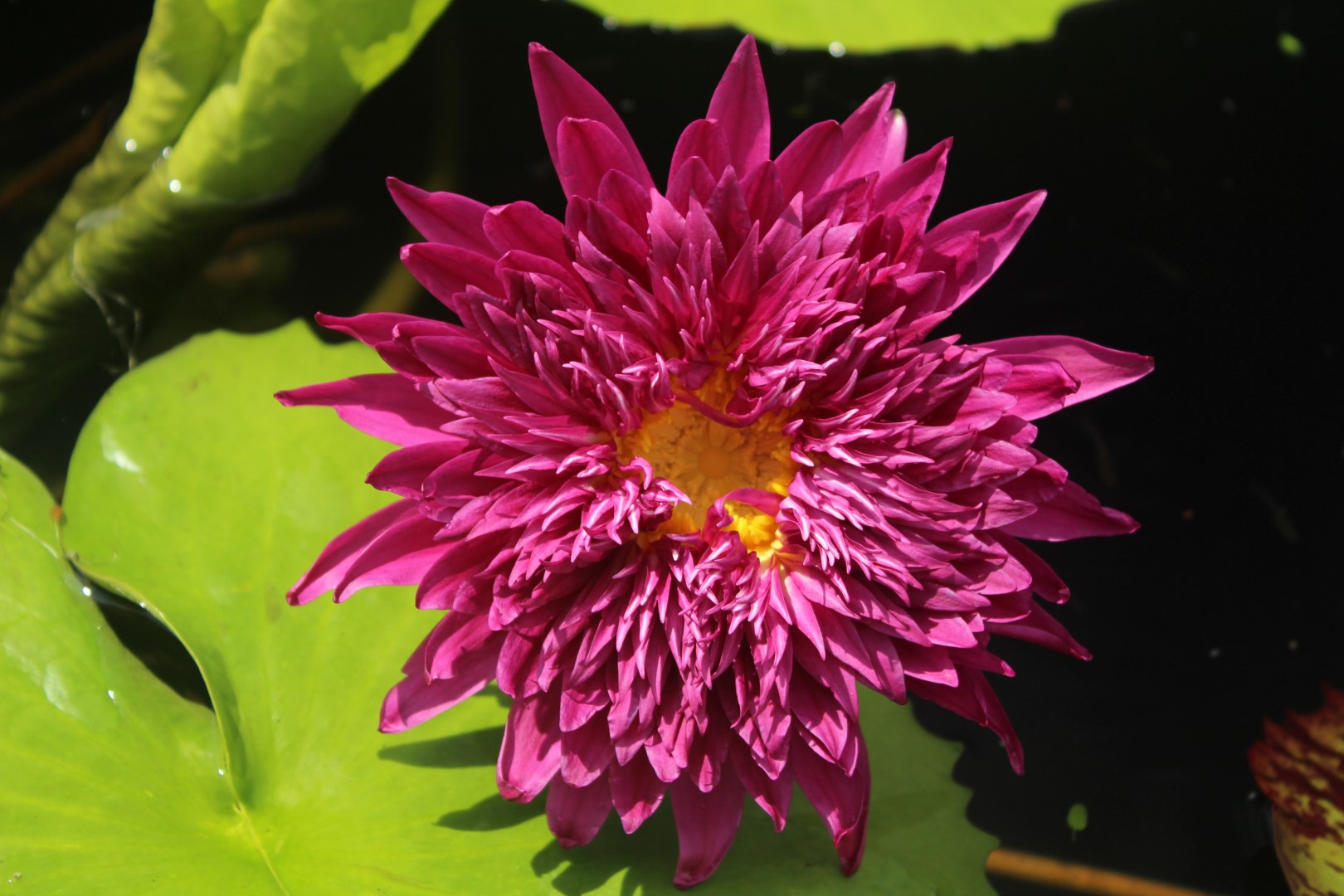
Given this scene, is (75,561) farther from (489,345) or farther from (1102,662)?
(1102,662)

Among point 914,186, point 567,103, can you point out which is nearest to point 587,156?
point 567,103

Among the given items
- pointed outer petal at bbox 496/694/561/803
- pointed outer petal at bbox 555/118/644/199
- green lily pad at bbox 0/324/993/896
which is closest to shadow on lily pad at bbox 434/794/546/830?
green lily pad at bbox 0/324/993/896

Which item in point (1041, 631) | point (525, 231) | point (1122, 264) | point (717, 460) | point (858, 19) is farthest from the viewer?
point (1122, 264)

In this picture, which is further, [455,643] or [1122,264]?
[1122,264]

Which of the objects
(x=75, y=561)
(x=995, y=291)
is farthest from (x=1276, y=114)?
(x=75, y=561)

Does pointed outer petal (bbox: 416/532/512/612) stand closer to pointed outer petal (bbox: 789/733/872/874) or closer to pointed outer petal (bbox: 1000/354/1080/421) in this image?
pointed outer petal (bbox: 789/733/872/874)

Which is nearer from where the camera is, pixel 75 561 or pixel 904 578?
pixel 904 578

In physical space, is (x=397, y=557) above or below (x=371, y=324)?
below

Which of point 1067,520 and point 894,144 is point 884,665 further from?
point 894,144
